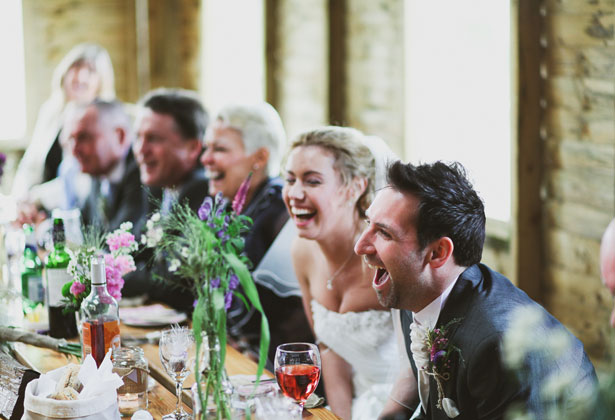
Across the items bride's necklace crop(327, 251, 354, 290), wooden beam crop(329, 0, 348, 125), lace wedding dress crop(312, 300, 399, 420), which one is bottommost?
lace wedding dress crop(312, 300, 399, 420)

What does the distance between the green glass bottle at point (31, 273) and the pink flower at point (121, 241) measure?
0.81 metres

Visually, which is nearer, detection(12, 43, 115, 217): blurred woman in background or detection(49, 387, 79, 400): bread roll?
detection(49, 387, 79, 400): bread roll

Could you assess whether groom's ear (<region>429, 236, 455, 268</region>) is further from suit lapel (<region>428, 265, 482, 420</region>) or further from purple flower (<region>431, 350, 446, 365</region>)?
purple flower (<region>431, 350, 446, 365</region>)

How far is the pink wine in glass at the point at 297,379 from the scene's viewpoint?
1654mm

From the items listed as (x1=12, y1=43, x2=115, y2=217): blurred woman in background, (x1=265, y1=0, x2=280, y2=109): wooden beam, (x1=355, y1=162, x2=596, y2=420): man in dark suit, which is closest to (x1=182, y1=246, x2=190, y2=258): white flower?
(x1=355, y1=162, x2=596, y2=420): man in dark suit

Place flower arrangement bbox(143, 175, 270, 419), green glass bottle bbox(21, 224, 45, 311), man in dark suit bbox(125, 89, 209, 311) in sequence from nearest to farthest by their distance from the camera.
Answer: flower arrangement bbox(143, 175, 270, 419) → green glass bottle bbox(21, 224, 45, 311) → man in dark suit bbox(125, 89, 209, 311)

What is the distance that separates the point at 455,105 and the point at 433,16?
486 millimetres

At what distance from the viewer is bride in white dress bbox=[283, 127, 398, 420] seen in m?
2.45

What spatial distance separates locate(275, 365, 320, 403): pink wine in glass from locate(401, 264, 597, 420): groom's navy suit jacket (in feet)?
0.91

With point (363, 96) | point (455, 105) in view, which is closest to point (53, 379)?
point (455, 105)

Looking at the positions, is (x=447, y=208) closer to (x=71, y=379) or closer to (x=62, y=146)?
(x=71, y=379)

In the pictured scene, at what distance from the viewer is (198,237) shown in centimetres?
144

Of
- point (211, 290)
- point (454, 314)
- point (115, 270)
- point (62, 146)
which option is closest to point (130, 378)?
point (115, 270)

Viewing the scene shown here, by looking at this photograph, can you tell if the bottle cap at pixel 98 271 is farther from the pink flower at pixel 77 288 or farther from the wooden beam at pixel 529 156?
the wooden beam at pixel 529 156
